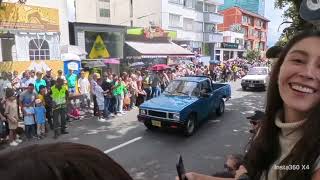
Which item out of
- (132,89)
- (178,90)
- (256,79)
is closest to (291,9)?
(178,90)

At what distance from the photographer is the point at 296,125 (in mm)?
1665

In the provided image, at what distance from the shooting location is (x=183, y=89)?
1076 centimetres

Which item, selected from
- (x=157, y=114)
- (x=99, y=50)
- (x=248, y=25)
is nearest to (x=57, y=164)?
(x=157, y=114)

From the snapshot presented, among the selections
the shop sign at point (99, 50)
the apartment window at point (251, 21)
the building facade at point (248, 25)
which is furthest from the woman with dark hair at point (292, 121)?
the apartment window at point (251, 21)

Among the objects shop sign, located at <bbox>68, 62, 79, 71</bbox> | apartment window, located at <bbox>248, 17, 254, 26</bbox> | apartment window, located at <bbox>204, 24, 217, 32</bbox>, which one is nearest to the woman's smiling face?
shop sign, located at <bbox>68, 62, 79, 71</bbox>

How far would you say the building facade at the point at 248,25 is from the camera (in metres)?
67.6

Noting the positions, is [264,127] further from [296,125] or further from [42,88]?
[42,88]

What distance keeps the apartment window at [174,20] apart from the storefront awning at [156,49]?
6565mm

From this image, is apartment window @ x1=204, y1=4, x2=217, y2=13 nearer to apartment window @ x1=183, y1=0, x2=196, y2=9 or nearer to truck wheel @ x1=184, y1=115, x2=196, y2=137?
apartment window @ x1=183, y1=0, x2=196, y2=9

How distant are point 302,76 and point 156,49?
28.4 m

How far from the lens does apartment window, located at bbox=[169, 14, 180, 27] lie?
128 feet

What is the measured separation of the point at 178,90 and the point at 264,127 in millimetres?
8849

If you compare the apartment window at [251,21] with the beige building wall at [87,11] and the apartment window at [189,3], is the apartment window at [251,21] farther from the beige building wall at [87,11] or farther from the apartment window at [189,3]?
the beige building wall at [87,11]

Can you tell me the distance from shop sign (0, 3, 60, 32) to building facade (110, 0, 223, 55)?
662 inches
